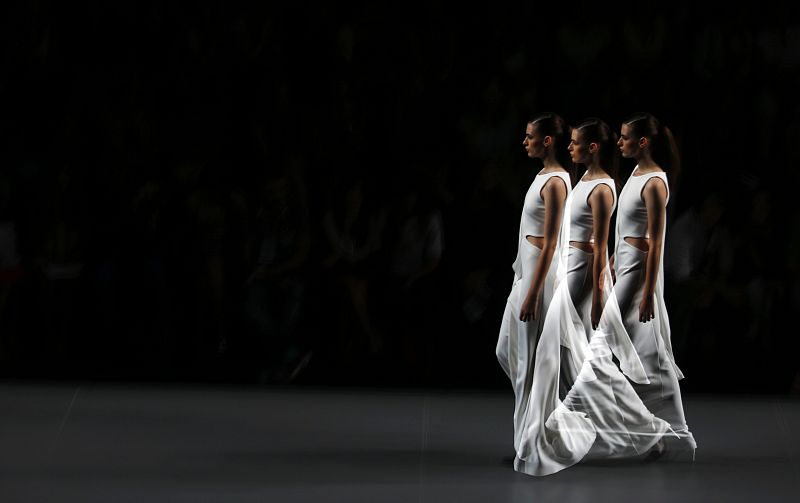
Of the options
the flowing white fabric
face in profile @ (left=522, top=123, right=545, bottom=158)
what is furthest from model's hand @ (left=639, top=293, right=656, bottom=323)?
face in profile @ (left=522, top=123, right=545, bottom=158)

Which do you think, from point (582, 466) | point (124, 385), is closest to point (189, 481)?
point (582, 466)

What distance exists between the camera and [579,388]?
20.5ft

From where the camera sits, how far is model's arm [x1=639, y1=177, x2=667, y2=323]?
20.6ft

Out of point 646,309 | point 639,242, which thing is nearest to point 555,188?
point 639,242

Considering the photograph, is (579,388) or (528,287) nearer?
(528,287)

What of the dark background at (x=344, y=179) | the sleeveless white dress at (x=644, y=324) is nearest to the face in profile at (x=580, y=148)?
the sleeveless white dress at (x=644, y=324)

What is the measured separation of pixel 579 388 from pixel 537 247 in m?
0.74

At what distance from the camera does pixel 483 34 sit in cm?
951

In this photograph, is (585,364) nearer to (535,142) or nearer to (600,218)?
(600,218)

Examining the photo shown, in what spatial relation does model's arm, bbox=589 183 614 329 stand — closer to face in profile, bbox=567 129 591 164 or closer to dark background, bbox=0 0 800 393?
face in profile, bbox=567 129 591 164

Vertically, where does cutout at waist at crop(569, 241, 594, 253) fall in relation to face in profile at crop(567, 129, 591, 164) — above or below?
below

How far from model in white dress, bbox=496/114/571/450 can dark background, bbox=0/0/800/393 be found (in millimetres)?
3241

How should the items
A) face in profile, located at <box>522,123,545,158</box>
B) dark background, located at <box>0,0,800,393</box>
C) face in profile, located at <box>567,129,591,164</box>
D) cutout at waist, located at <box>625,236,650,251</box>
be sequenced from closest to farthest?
1. face in profile, located at <box>522,123,545,158</box>
2. face in profile, located at <box>567,129,591,164</box>
3. cutout at waist, located at <box>625,236,650,251</box>
4. dark background, located at <box>0,0,800,393</box>

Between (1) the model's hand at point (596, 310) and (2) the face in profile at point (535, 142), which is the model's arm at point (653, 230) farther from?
(2) the face in profile at point (535, 142)
